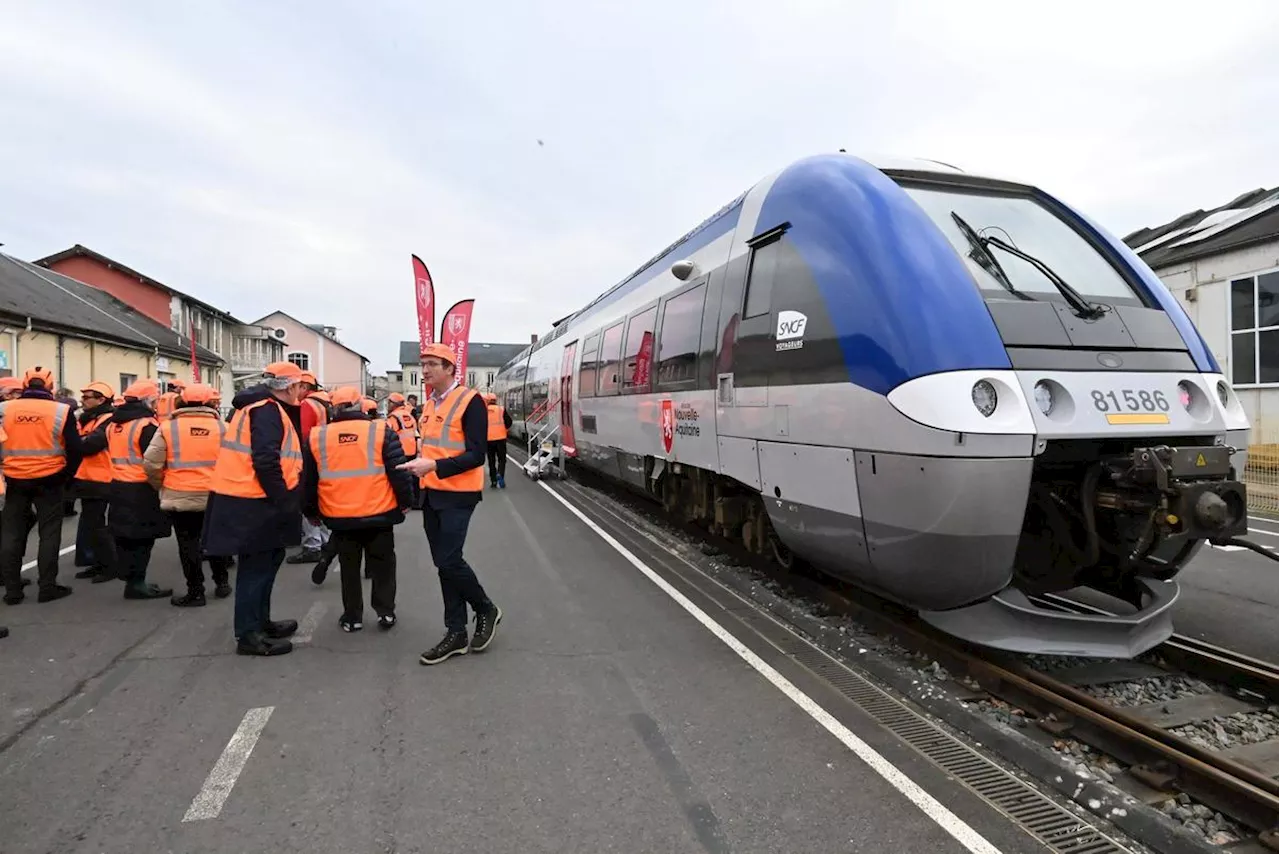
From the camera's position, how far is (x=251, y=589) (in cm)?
482

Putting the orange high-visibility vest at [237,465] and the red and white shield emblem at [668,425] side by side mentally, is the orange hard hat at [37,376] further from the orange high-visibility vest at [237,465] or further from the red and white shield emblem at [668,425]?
the red and white shield emblem at [668,425]

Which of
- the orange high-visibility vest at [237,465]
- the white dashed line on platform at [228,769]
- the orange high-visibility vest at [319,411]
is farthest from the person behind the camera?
the orange high-visibility vest at [319,411]

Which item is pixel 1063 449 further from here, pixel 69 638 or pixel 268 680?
pixel 69 638

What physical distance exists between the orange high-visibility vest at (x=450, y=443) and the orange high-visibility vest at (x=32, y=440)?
3789 millimetres

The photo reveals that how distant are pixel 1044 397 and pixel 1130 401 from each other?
511mm

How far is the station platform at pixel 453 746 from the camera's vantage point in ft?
9.33

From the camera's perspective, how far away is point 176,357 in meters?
31.8

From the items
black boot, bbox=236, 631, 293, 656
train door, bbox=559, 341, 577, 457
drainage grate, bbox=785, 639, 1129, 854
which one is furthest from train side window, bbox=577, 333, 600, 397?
drainage grate, bbox=785, 639, 1129, 854

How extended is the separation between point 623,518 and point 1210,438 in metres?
7.31

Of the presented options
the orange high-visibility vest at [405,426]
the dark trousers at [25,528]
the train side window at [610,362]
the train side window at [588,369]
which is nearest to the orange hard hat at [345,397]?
the dark trousers at [25,528]

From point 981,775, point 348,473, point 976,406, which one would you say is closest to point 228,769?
point 348,473

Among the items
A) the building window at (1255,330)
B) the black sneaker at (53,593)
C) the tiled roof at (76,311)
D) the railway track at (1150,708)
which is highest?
the tiled roof at (76,311)

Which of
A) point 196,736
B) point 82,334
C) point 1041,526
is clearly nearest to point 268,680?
point 196,736

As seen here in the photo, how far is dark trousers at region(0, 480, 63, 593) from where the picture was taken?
610 centimetres
